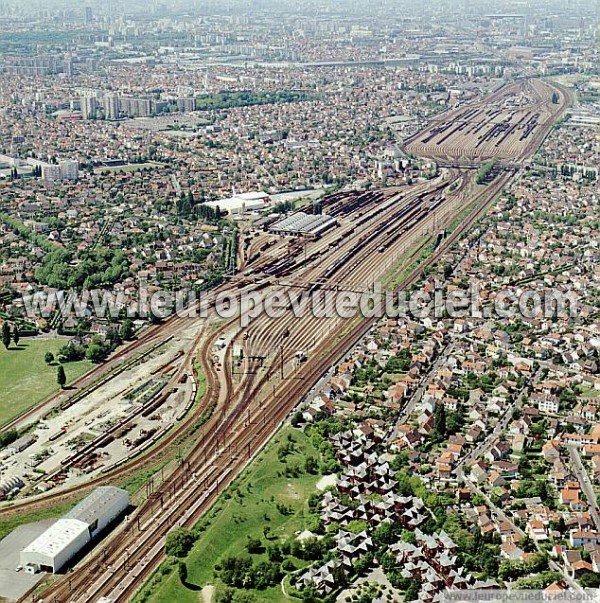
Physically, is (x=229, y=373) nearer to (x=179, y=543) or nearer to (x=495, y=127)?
(x=179, y=543)

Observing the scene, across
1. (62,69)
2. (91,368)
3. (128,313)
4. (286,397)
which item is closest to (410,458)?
(286,397)

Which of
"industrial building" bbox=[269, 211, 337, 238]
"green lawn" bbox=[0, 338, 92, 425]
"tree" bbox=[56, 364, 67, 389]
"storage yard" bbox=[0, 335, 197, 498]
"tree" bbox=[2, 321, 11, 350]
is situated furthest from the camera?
"industrial building" bbox=[269, 211, 337, 238]

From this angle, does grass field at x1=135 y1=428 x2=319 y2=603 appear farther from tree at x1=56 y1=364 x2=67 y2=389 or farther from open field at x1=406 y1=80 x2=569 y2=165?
open field at x1=406 y1=80 x2=569 y2=165

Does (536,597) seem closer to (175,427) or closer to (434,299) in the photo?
(175,427)

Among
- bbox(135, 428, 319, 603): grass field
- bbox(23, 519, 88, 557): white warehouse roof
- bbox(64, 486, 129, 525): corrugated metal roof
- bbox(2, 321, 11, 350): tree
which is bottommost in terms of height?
bbox(135, 428, 319, 603): grass field

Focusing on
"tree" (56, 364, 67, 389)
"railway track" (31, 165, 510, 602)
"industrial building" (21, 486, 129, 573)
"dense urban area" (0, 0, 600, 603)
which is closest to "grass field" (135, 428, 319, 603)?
"dense urban area" (0, 0, 600, 603)
